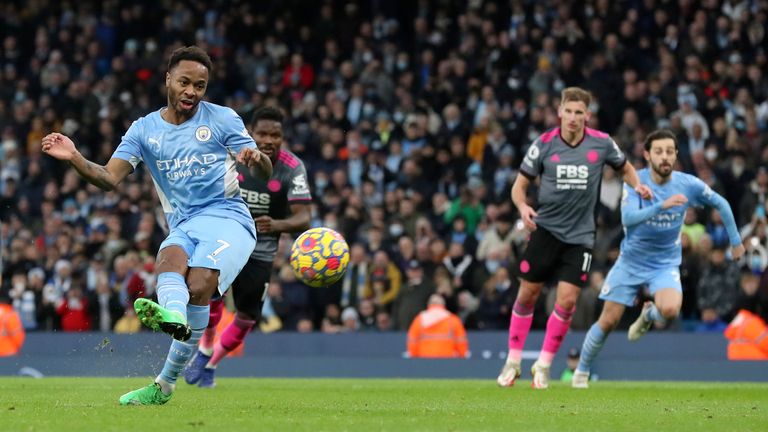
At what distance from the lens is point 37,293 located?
2106 cm

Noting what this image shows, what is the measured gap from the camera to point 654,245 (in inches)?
507

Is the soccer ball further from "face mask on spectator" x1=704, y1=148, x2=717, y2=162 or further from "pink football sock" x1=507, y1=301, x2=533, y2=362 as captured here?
"face mask on spectator" x1=704, y1=148, x2=717, y2=162

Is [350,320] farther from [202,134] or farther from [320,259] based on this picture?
[202,134]

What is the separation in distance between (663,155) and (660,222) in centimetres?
66

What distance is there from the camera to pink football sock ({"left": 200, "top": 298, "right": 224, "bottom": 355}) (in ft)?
39.8

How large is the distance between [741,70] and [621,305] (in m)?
10.4

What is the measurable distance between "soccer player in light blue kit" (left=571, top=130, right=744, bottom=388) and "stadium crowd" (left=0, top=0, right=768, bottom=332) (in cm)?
538

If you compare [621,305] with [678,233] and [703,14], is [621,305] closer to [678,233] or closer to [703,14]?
[678,233]

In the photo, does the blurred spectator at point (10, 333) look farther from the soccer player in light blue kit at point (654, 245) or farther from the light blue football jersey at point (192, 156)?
the light blue football jersey at point (192, 156)

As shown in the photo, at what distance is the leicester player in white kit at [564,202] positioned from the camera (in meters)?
12.3

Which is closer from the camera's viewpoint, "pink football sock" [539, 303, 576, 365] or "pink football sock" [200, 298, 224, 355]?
"pink football sock" [200, 298, 224, 355]

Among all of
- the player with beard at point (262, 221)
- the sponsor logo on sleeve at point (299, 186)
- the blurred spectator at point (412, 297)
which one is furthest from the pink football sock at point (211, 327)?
the blurred spectator at point (412, 297)

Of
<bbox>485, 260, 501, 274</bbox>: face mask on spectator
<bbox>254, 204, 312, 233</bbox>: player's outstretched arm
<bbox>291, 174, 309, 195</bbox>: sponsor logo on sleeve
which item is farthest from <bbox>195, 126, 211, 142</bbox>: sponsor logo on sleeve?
<bbox>485, 260, 501, 274</bbox>: face mask on spectator

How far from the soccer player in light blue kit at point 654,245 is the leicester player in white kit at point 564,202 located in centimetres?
44
